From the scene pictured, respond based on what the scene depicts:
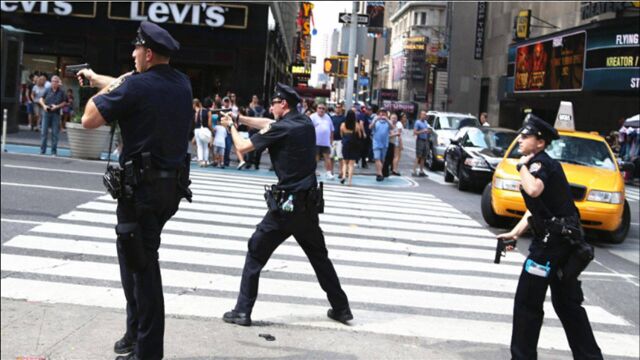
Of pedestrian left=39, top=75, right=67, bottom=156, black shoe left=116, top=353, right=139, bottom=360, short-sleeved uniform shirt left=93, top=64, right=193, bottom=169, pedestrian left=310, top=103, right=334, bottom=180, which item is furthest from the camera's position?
pedestrian left=310, top=103, right=334, bottom=180

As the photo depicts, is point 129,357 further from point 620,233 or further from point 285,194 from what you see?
point 620,233

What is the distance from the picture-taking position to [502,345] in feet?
19.6

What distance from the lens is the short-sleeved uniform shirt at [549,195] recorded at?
492 centimetres

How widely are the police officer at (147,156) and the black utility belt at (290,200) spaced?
5.01 feet

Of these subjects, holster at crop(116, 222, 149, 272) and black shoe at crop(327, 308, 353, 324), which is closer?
holster at crop(116, 222, 149, 272)

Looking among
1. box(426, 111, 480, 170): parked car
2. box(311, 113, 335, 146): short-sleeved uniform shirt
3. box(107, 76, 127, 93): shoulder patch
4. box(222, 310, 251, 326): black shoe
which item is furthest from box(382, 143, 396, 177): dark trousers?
box(107, 76, 127, 93): shoulder patch

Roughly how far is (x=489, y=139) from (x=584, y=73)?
17807 mm

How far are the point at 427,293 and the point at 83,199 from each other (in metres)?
6.67

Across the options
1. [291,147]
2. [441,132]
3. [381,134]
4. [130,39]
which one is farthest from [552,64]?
[291,147]

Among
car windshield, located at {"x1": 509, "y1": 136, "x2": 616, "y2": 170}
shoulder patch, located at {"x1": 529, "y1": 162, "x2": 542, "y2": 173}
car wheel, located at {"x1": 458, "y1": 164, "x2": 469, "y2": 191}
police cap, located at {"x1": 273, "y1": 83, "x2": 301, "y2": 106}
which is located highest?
police cap, located at {"x1": 273, "y1": 83, "x2": 301, "y2": 106}

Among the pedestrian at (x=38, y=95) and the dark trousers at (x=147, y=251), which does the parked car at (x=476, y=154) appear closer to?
the pedestrian at (x=38, y=95)

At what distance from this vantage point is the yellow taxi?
11.2 meters

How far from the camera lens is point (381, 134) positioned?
18703 mm

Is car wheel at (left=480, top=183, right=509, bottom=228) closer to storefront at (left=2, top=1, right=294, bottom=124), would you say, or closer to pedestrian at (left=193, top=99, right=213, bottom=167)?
pedestrian at (left=193, top=99, right=213, bottom=167)
